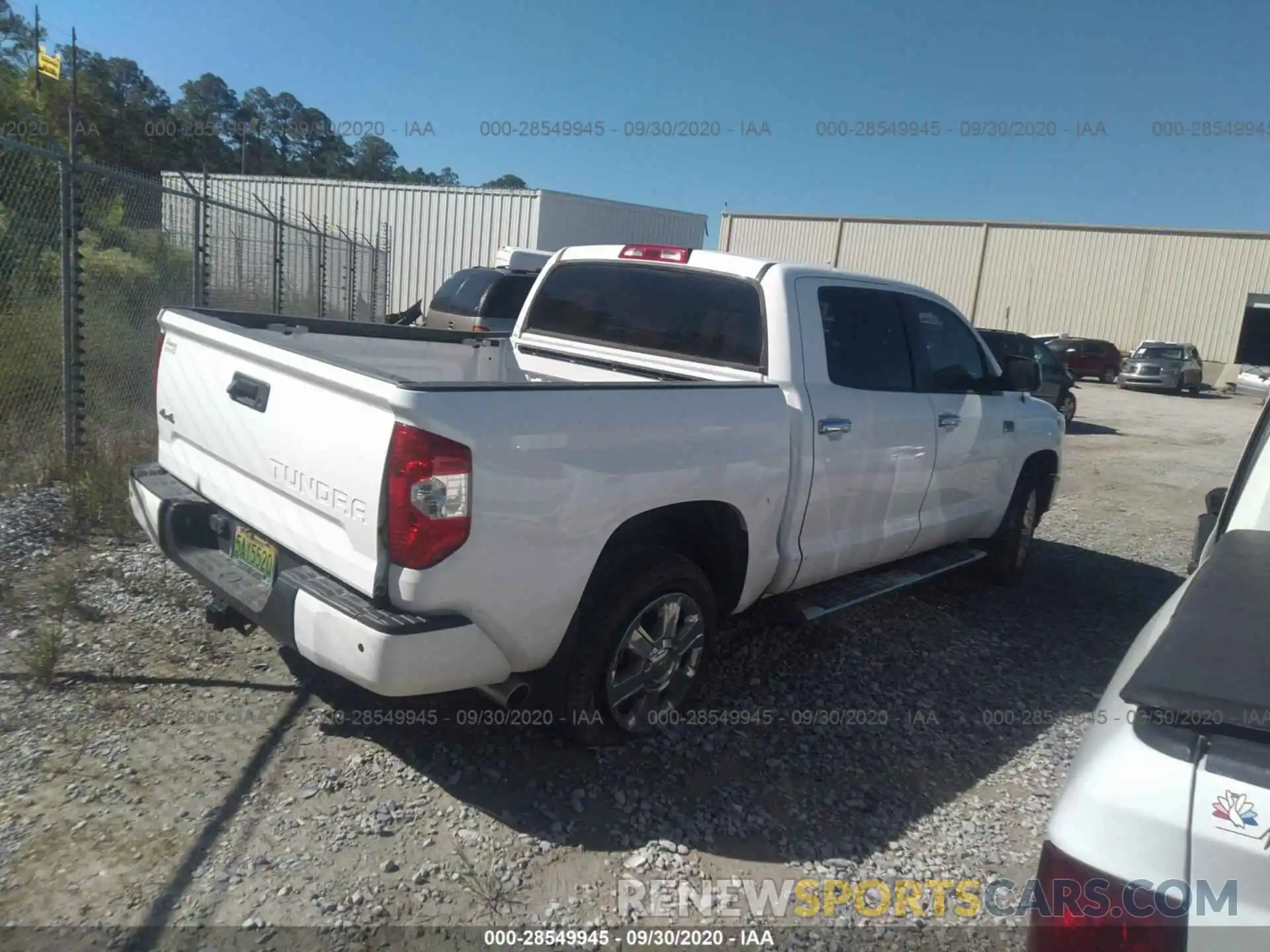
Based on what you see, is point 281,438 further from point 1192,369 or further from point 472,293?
point 1192,369

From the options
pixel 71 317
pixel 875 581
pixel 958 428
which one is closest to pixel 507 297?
pixel 71 317

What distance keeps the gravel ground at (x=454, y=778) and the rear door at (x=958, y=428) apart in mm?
716

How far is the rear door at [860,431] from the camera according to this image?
13.9 ft

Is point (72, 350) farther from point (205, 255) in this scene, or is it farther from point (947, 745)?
point (947, 745)

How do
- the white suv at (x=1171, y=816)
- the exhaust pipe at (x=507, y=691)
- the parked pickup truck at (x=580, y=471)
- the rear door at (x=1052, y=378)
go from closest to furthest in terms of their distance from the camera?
the white suv at (x=1171, y=816), the parked pickup truck at (x=580, y=471), the exhaust pipe at (x=507, y=691), the rear door at (x=1052, y=378)

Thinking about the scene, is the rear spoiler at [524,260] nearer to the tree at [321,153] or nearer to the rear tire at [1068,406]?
the rear tire at [1068,406]

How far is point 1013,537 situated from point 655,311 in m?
3.13

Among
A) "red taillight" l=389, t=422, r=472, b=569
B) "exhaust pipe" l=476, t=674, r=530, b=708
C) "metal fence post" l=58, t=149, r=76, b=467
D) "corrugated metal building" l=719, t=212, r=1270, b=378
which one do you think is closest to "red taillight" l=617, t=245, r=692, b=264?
"red taillight" l=389, t=422, r=472, b=569

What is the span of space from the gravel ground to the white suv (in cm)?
145

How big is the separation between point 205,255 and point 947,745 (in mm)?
7602

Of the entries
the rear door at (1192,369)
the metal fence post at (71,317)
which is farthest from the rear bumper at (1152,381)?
the metal fence post at (71,317)

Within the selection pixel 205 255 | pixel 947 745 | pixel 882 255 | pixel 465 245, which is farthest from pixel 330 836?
pixel 882 255

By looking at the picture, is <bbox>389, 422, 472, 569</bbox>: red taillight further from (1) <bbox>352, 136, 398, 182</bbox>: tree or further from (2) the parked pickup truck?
(1) <bbox>352, 136, 398, 182</bbox>: tree

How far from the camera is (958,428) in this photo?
527cm
